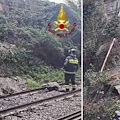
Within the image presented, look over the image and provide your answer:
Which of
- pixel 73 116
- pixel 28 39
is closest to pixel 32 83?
pixel 28 39

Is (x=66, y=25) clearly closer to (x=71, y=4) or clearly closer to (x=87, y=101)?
(x=71, y=4)

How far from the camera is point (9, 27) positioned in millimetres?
2502

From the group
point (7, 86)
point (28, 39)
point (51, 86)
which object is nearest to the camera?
point (7, 86)

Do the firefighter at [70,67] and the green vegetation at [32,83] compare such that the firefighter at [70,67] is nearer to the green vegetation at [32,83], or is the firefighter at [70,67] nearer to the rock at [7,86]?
the green vegetation at [32,83]

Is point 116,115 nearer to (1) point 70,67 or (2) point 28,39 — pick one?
(1) point 70,67

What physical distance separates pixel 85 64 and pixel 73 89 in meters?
0.42

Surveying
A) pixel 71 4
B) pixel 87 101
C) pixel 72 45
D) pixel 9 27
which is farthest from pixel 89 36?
pixel 9 27

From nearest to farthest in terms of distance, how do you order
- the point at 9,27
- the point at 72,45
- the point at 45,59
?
the point at 9,27, the point at 45,59, the point at 72,45

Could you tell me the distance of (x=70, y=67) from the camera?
9.65ft

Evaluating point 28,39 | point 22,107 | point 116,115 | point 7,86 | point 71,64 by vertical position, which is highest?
point 28,39

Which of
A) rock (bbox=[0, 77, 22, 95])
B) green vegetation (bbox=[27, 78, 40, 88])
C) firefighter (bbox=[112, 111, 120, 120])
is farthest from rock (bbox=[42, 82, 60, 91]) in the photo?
firefighter (bbox=[112, 111, 120, 120])

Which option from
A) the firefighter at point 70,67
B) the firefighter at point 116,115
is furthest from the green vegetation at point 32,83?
the firefighter at point 116,115

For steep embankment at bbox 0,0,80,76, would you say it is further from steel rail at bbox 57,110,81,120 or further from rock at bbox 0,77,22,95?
steel rail at bbox 57,110,81,120

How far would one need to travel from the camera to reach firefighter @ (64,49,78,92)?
2906 mm
